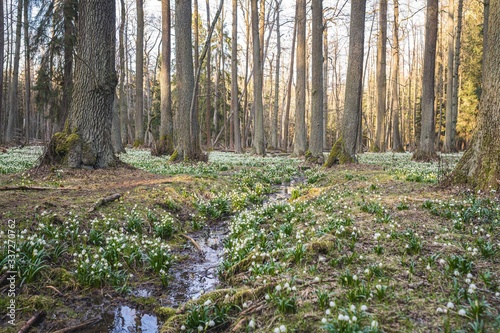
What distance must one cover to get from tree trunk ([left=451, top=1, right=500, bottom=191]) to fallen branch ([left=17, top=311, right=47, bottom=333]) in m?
7.62

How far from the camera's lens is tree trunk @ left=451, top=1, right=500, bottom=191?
657 cm

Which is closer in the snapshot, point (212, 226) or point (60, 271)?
point (60, 271)

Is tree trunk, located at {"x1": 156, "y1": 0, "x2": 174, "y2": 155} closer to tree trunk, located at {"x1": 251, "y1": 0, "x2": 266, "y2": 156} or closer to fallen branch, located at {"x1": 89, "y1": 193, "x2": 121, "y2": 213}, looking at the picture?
tree trunk, located at {"x1": 251, "y1": 0, "x2": 266, "y2": 156}

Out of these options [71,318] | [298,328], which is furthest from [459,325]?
[71,318]

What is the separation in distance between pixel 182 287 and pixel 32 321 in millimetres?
1765

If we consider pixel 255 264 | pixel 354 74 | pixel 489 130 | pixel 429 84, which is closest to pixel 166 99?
pixel 354 74

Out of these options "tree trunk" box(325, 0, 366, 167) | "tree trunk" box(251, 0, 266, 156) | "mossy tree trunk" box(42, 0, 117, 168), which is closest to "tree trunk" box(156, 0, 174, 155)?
"tree trunk" box(251, 0, 266, 156)

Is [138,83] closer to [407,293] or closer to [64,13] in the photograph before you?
[64,13]

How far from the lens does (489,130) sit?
6691mm

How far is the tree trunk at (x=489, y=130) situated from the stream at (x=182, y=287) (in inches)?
215

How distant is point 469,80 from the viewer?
120 feet

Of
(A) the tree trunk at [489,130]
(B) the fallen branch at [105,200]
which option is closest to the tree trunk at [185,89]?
(B) the fallen branch at [105,200]

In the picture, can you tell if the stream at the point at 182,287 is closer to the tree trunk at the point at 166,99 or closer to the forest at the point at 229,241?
the forest at the point at 229,241

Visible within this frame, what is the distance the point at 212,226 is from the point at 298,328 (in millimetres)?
5007
